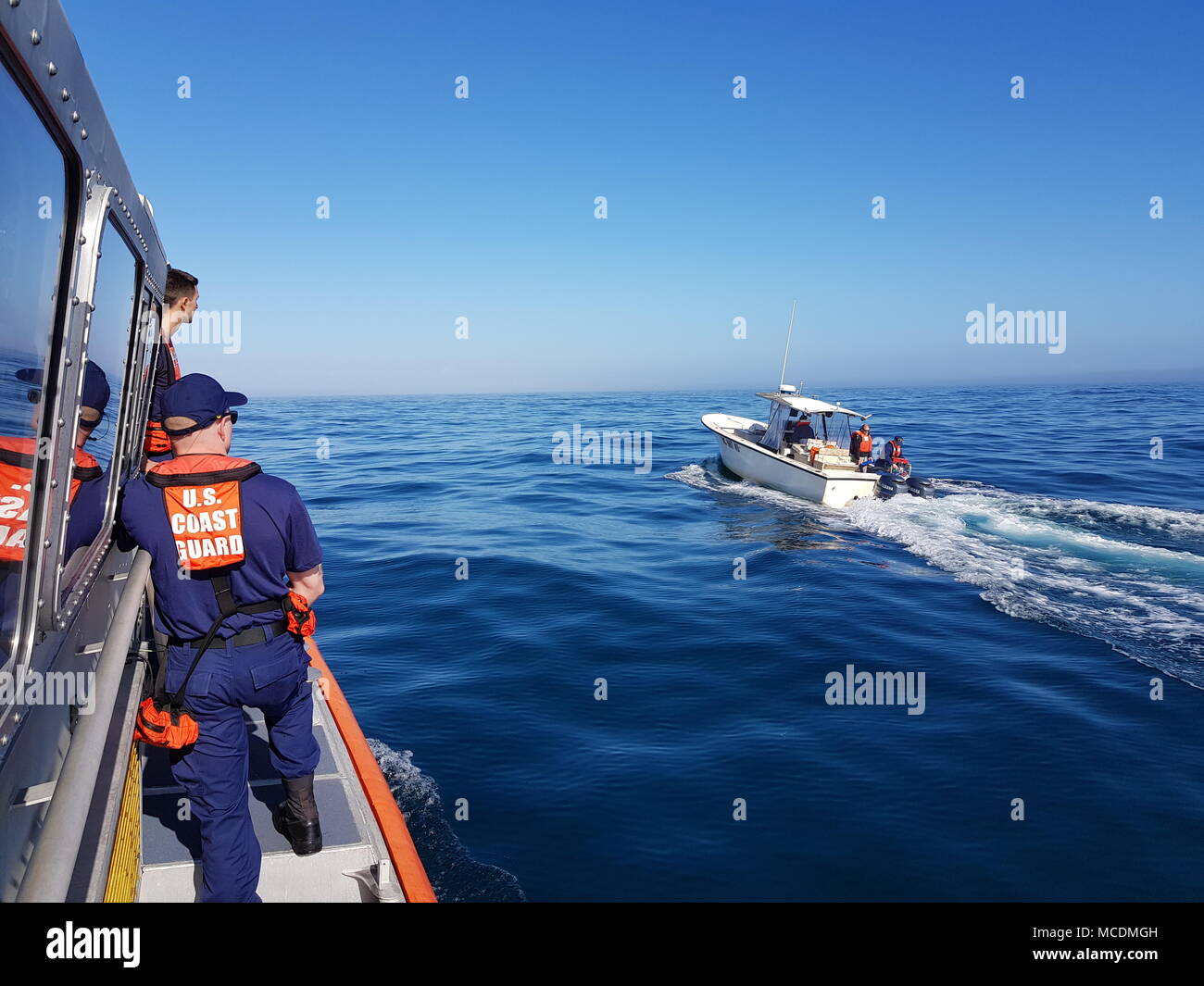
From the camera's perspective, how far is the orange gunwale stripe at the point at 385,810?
3633 mm

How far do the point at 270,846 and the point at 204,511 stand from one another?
1.88 m

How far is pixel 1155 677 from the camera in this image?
8750mm

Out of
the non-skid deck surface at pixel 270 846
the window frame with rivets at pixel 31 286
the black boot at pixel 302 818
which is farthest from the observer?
the black boot at pixel 302 818

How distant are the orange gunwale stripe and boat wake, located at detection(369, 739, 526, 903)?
713 millimetres

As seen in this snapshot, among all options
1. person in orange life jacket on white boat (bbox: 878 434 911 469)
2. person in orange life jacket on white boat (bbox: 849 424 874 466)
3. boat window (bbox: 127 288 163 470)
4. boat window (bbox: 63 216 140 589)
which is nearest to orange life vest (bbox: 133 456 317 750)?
boat window (bbox: 63 216 140 589)

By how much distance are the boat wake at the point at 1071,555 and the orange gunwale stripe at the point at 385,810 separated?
911 cm

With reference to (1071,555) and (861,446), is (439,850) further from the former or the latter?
(861,446)

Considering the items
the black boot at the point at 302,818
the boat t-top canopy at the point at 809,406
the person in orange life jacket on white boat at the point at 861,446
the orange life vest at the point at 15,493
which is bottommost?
the black boot at the point at 302,818

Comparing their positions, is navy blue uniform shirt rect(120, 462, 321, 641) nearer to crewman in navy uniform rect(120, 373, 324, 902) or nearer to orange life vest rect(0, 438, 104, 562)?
crewman in navy uniform rect(120, 373, 324, 902)

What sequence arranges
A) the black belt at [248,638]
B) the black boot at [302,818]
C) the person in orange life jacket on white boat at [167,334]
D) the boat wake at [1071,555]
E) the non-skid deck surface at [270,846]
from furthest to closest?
the boat wake at [1071,555] < the person in orange life jacket on white boat at [167,334] < the black boot at [302,818] < the non-skid deck surface at [270,846] < the black belt at [248,638]

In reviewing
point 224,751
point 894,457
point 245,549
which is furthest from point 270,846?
point 894,457

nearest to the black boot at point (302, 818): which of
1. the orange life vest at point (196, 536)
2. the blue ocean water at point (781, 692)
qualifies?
the orange life vest at point (196, 536)

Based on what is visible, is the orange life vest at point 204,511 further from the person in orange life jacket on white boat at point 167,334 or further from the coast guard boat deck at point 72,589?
the person in orange life jacket on white boat at point 167,334
